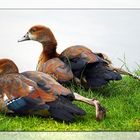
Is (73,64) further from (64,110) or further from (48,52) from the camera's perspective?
(64,110)

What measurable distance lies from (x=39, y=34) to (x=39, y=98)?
2.94 feet

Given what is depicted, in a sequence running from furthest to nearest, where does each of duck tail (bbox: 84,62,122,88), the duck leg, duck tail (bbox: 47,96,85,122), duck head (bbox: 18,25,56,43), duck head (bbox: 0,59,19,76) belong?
duck head (bbox: 18,25,56,43) → duck tail (bbox: 84,62,122,88) → duck head (bbox: 0,59,19,76) → the duck leg → duck tail (bbox: 47,96,85,122)

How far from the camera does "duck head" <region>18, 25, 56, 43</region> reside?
564 cm

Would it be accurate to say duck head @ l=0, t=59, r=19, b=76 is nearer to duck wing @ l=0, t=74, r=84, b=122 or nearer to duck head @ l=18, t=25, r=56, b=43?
duck wing @ l=0, t=74, r=84, b=122

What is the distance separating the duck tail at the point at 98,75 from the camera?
532 centimetres

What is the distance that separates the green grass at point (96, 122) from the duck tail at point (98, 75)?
0.08 metres

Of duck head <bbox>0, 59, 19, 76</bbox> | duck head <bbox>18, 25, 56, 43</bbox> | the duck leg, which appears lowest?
the duck leg

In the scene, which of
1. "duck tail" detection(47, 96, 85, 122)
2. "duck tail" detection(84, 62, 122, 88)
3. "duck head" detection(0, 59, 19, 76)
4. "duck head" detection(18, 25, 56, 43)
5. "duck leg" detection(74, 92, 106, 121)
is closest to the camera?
"duck tail" detection(47, 96, 85, 122)

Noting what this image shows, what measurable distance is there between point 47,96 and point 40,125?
173 millimetres

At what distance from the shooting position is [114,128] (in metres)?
4.82

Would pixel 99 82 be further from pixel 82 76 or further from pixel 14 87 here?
pixel 14 87

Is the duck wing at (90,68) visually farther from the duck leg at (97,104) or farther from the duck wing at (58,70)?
the duck leg at (97,104)

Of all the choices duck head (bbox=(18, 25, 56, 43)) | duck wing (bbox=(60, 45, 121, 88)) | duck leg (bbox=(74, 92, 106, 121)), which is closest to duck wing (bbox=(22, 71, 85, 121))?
duck leg (bbox=(74, 92, 106, 121))

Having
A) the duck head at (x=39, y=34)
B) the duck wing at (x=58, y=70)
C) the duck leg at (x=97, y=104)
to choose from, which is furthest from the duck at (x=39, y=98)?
the duck head at (x=39, y=34)
